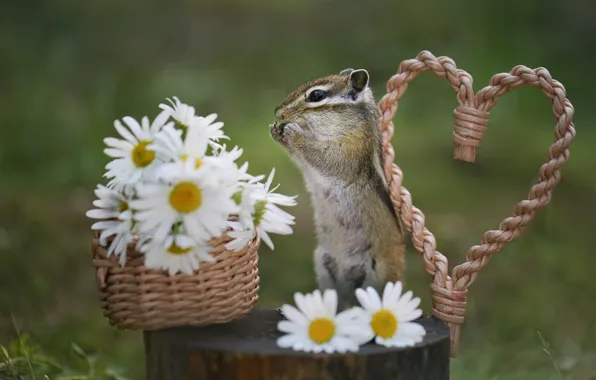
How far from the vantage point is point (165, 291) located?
220cm

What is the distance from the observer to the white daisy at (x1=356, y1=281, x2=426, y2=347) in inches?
86.4

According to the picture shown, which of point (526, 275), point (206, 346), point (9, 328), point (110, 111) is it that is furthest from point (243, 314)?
point (110, 111)

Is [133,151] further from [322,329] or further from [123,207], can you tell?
[322,329]

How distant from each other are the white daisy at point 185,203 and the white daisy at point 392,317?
17.3 inches

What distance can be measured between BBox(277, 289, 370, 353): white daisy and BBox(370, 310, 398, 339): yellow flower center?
7cm

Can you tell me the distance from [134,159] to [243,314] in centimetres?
53

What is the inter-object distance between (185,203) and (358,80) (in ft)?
2.96

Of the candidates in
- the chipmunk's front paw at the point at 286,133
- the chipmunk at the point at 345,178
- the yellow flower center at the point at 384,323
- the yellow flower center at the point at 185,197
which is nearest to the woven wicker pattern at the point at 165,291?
the yellow flower center at the point at 185,197

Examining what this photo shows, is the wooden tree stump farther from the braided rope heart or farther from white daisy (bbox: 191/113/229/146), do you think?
white daisy (bbox: 191/113/229/146)

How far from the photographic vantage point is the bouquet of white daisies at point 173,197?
2.10m

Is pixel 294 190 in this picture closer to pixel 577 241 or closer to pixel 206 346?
pixel 577 241

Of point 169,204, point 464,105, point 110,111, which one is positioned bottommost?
point 169,204

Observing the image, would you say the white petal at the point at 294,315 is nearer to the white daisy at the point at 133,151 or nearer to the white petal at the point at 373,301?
the white petal at the point at 373,301

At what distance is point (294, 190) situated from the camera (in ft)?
16.7
